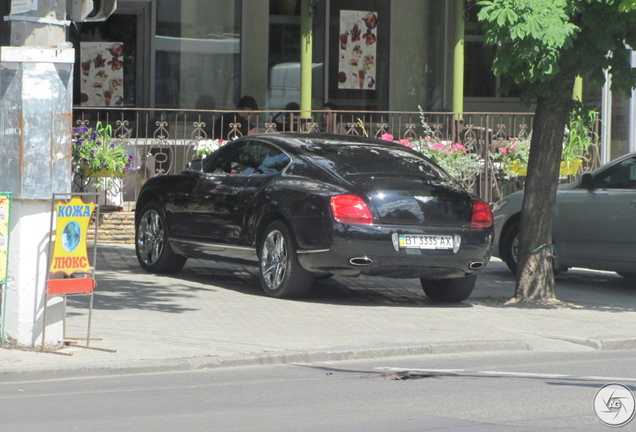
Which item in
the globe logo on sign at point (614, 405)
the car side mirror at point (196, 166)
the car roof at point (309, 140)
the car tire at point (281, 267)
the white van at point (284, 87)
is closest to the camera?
the globe logo on sign at point (614, 405)

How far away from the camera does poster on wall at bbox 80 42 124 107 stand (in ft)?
65.9

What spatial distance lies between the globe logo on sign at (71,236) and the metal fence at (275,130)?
8.27 metres

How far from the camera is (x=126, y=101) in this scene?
66.7ft

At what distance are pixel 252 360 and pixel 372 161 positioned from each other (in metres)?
3.78

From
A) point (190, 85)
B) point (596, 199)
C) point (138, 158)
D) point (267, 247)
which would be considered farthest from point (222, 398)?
point (190, 85)

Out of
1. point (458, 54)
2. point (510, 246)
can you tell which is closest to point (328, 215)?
point (510, 246)

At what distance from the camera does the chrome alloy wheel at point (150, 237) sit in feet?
43.9

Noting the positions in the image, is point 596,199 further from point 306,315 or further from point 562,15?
point 306,315

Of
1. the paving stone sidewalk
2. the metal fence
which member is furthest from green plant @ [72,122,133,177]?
the paving stone sidewalk

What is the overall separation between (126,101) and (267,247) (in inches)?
369

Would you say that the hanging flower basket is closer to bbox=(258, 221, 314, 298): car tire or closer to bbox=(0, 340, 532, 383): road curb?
bbox=(258, 221, 314, 298): car tire

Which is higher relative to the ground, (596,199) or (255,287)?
(596,199)

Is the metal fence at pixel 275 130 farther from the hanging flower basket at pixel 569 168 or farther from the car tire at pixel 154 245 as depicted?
the car tire at pixel 154 245

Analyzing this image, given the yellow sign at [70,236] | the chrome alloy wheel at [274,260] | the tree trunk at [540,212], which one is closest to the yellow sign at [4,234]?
the yellow sign at [70,236]
